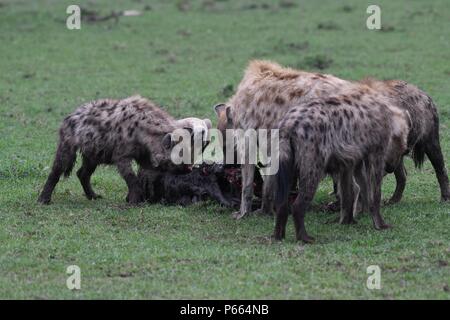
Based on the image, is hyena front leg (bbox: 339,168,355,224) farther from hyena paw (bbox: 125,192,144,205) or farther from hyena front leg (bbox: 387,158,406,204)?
→ hyena paw (bbox: 125,192,144,205)

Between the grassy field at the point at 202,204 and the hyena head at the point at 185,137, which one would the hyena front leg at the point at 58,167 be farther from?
the hyena head at the point at 185,137

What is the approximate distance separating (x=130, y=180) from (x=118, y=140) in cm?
35

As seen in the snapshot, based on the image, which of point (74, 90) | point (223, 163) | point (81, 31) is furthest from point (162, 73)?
point (223, 163)

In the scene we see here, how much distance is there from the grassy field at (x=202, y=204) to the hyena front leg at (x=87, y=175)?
14cm

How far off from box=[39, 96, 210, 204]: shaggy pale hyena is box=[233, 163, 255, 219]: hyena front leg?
69 centimetres

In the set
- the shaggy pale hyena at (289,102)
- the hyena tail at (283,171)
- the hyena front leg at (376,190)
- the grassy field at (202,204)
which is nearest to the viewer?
the grassy field at (202,204)

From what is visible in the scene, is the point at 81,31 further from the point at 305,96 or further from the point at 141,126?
the point at 305,96

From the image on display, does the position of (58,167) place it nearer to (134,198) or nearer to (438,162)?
(134,198)

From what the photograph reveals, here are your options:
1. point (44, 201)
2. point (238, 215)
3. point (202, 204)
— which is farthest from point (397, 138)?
point (44, 201)

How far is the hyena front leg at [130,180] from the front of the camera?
8.14 metres

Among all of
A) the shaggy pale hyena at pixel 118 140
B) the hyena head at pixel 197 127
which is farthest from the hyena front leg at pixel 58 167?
the hyena head at pixel 197 127

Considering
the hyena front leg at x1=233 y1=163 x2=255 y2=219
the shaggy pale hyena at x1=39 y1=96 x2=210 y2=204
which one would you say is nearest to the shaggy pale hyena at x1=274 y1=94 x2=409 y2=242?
the hyena front leg at x1=233 y1=163 x2=255 y2=219

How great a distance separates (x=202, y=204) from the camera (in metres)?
8.23
